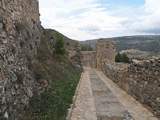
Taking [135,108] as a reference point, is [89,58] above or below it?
above

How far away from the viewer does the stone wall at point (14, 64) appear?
757cm

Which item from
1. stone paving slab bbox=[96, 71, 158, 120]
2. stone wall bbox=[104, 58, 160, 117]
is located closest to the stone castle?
stone wall bbox=[104, 58, 160, 117]

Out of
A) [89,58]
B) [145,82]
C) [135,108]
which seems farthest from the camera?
[89,58]

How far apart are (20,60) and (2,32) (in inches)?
67.3

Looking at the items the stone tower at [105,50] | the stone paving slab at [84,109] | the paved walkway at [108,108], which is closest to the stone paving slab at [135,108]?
the paved walkway at [108,108]

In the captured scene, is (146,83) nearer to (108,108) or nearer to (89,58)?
(108,108)

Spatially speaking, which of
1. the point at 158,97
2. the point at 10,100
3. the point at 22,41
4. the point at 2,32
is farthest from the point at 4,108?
the point at 158,97

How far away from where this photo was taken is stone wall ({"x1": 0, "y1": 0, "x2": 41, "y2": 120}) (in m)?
7.57

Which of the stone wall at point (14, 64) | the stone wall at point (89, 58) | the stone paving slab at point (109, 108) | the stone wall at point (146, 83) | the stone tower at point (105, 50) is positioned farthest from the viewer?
the stone wall at point (89, 58)

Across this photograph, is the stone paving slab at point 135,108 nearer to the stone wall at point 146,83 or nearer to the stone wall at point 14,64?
the stone wall at point 146,83

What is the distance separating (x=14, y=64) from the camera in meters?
8.99

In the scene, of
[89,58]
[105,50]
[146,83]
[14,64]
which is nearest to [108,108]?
[146,83]

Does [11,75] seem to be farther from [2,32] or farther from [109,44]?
[109,44]

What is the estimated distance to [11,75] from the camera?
8336 millimetres
